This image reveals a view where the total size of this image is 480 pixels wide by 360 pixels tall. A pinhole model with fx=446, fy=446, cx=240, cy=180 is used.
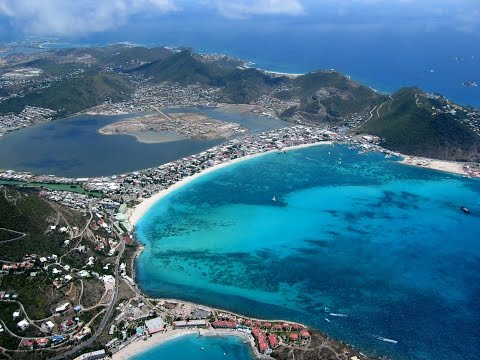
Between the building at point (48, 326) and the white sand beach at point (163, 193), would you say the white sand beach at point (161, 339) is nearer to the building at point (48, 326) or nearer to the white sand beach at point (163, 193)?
the building at point (48, 326)

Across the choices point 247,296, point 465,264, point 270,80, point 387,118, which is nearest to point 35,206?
point 247,296

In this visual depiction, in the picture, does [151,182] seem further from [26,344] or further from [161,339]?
[26,344]

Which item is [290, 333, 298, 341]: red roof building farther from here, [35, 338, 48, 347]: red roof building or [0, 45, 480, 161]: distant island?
[0, 45, 480, 161]: distant island

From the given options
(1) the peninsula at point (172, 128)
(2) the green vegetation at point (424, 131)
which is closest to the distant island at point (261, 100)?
(2) the green vegetation at point (424, 131)

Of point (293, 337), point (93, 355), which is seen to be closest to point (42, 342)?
point (93, 355)

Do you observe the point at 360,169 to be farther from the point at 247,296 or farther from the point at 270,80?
the point at 270,80
